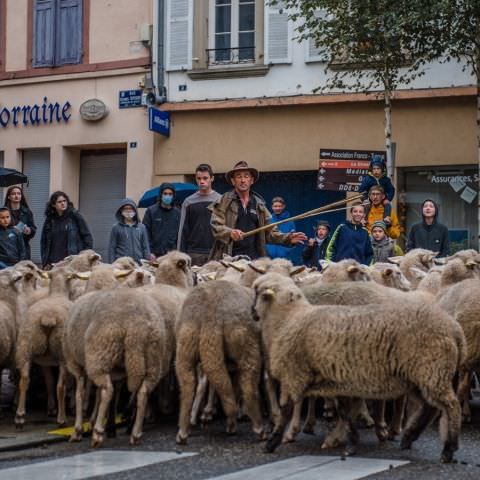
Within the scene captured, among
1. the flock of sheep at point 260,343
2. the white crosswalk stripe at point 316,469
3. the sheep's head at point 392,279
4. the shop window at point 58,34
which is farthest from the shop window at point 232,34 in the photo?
the white crosswalk stripe at point 316,469

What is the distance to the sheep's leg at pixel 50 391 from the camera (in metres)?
9.62

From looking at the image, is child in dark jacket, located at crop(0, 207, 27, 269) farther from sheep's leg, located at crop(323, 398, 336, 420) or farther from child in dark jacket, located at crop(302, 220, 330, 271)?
sheep's leg, located at crop(323, 398, 336, 420)

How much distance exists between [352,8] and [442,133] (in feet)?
10.7

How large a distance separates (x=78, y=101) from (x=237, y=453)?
1608 cm

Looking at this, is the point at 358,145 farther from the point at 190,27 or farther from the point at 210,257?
the point at 210,257

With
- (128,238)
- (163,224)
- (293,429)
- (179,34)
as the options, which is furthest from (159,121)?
(293,429)

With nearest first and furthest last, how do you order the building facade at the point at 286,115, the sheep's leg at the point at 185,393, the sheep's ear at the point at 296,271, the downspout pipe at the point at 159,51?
the sheep's leg at the point at 185,393, the sheep's ear at the point at 296,271, the building facade at the point at 286,115, the downspout pipe at the point at 159,51

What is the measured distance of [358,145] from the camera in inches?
789

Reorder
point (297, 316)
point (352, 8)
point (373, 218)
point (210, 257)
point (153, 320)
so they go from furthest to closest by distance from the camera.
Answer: point (352, 8), point (373, 218), point (210, 257), point (153, 320), point (297, 316)

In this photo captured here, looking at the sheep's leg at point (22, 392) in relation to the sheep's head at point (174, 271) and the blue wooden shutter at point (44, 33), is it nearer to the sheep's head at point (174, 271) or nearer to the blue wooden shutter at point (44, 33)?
the sheep's head at point (174, 271)

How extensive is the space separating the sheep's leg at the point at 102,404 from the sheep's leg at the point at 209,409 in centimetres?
107

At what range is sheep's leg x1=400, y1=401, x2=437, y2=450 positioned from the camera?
7344 millimetres

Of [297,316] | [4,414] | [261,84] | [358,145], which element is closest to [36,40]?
[261,84]

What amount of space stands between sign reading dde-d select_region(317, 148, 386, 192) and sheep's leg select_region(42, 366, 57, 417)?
7904 millimetres
